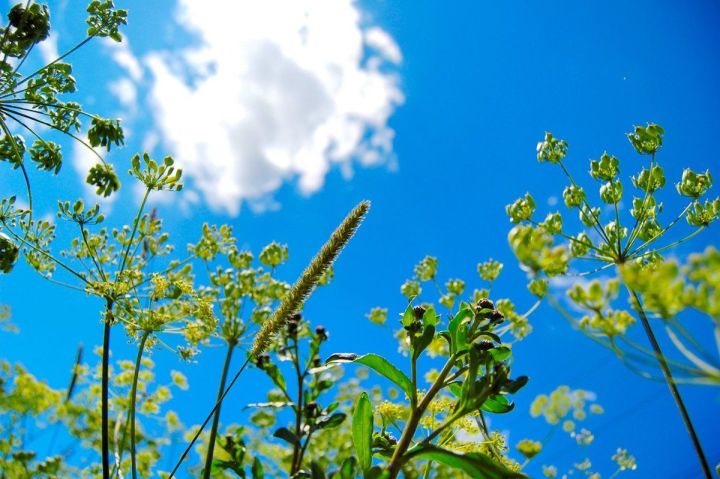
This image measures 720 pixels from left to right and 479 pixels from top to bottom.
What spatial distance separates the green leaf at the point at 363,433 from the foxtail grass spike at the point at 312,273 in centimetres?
42

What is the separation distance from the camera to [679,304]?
106cm

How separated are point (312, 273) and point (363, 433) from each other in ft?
1.98

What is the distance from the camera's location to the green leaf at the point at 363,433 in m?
1.76

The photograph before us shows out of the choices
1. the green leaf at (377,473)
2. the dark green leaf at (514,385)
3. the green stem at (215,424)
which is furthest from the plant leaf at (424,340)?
the green stem at (215,424)

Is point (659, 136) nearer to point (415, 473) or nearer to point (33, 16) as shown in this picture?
point (415, 473)

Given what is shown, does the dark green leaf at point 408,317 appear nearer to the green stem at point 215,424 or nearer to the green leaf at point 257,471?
the green stem at point 215,424

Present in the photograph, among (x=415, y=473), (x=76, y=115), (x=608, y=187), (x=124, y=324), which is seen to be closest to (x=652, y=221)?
(x=608, y=187)

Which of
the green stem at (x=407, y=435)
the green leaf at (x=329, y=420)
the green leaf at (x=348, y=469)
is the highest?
the green leaf at (x=329, y=420)

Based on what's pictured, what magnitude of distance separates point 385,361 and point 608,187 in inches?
147

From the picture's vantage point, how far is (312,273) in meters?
1.84

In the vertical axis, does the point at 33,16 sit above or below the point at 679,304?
above

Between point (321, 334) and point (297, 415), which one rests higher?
point (321, 334)

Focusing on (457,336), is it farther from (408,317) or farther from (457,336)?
(408,317)

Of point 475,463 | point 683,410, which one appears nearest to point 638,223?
point 683,410
